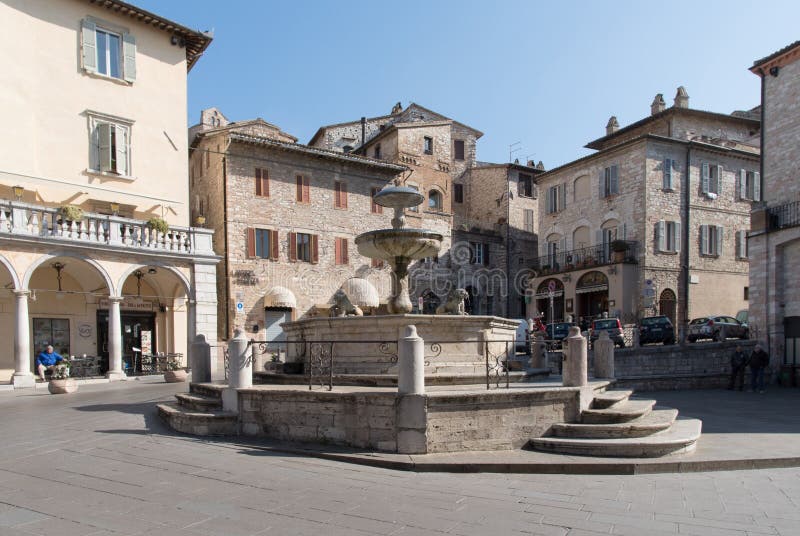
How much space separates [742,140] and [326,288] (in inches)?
1162

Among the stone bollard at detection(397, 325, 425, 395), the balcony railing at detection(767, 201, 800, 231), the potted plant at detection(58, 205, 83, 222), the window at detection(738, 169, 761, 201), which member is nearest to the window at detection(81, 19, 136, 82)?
the potted plant at detection(58, 205, 83, 222)

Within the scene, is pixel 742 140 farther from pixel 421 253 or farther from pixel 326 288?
pixel 421 253

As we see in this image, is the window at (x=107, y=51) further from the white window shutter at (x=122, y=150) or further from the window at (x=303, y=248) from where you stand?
the window at (x=303, y=248)

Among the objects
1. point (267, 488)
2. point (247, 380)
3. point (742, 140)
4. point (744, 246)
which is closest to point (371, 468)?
point (267, 488)

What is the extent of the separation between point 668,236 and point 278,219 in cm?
2281

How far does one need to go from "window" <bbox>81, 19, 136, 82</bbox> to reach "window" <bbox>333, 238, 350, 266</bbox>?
13537 millimetres

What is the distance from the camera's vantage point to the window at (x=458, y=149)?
4431 cm

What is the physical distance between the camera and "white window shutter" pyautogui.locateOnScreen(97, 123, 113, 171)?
2306cm

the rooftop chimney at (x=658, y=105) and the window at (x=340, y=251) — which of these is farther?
the rooftop chimney at (x=658, y=105)

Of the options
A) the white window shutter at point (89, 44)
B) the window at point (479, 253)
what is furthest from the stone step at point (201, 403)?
the window at point (479, 253)

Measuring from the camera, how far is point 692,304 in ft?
117

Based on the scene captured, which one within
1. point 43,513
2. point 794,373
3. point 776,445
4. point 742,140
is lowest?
point 794,373

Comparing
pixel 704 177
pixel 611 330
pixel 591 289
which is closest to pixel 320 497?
pixel 611 330

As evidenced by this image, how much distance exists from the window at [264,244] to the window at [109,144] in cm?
786
